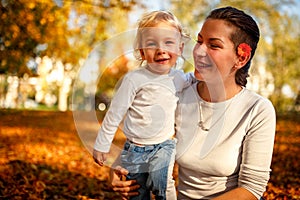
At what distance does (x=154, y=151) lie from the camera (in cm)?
235

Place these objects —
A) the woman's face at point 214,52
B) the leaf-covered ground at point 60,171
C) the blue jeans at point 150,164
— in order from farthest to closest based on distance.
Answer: the leaf-covered ground at point 60,171, the blue jeans at point 150,164, the woman's face at point 214,52

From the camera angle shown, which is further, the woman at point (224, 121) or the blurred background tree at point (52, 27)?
the blurred background tree at point (52, 27)

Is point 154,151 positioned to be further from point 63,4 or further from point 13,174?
point 63,4

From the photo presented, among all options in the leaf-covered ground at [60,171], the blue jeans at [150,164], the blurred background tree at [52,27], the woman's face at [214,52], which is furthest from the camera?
the blurred background tree at [52,27]

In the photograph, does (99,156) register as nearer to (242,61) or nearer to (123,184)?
(123,184)

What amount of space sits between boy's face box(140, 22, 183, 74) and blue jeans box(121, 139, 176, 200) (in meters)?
0.39

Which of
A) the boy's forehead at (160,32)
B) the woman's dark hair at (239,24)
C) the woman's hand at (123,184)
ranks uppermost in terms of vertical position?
the woman's dark hair at (239,24)

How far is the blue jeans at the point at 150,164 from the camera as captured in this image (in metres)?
2.35

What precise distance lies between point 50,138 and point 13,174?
6.42 metres

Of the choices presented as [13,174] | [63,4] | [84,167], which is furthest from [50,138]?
[13,174]

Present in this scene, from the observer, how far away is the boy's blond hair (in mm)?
2325

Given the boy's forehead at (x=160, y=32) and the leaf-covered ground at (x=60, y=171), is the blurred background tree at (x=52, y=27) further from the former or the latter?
the boy's forehead at (x=160, y=32)

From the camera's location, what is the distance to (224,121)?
235 centimetres

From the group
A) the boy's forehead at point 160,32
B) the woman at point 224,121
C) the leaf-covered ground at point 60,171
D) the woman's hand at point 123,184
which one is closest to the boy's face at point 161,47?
the boy's forehead at point 160,32
